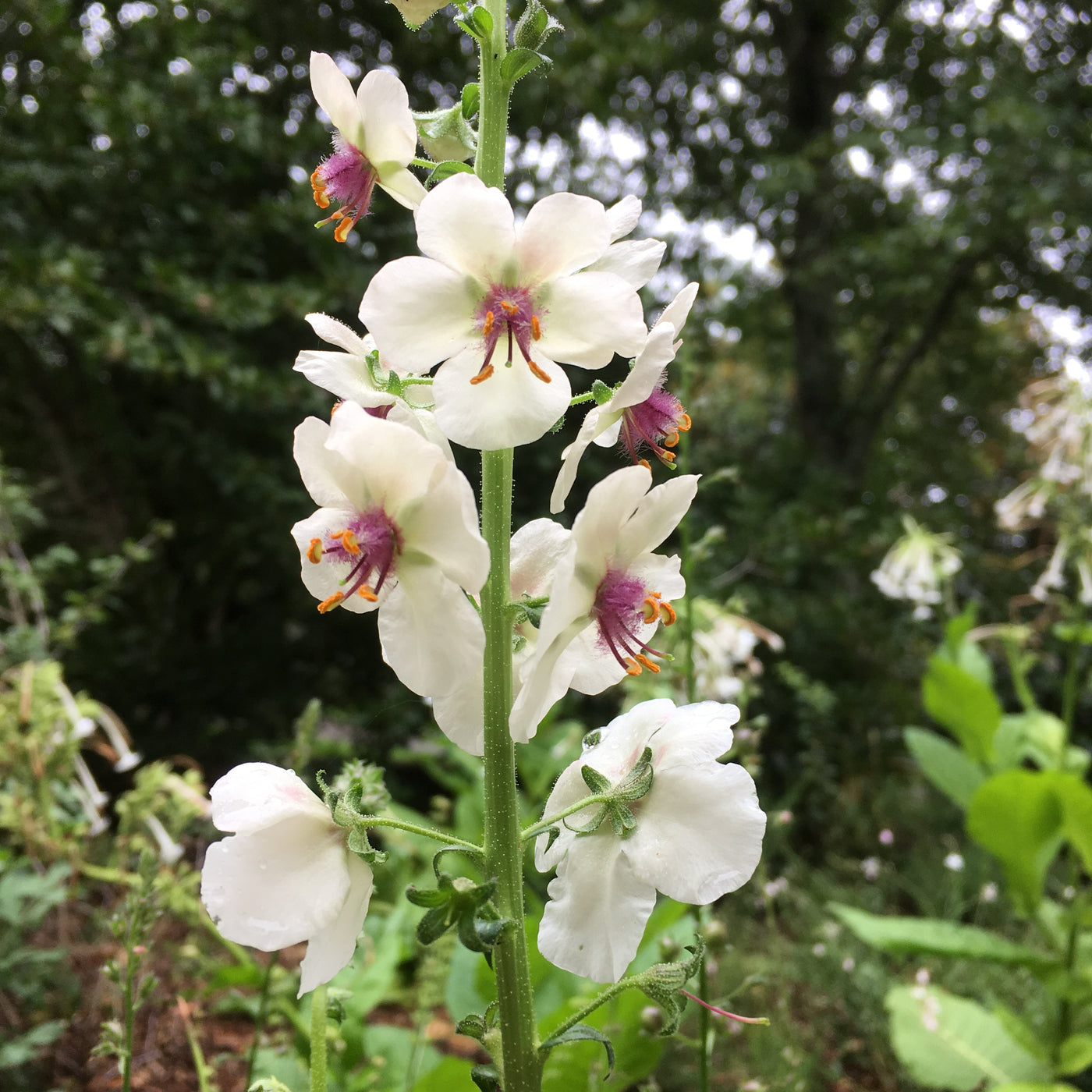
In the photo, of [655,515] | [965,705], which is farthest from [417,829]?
[965,705]

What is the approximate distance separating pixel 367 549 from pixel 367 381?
0.21m

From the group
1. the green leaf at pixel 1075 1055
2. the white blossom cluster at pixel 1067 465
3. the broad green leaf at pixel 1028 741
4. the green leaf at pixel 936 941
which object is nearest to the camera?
the green leaf at pixel 1075 1055

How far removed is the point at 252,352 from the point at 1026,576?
4436 mm

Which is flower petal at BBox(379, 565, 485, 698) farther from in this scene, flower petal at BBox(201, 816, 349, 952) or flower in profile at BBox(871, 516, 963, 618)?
flower in profile at BBox(871, 516, 963, 618)

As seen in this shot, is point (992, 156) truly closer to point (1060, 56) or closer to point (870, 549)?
point (1060, 56)

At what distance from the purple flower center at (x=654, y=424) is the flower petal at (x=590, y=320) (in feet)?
0.23

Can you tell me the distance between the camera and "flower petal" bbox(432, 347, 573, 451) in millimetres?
695

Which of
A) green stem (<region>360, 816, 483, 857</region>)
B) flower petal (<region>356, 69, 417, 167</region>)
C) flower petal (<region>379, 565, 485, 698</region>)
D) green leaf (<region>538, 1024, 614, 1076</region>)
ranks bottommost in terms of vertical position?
green leaf (<region>538, 1024, 614, 1076</region>)

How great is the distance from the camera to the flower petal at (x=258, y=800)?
2.27ft

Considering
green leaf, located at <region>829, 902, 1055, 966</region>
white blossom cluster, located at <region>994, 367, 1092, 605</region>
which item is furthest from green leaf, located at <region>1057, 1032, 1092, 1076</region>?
white blossom cluster, located at <region>994, 367, 1092, 605</region>

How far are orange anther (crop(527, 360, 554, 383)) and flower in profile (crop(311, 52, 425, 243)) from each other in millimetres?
273

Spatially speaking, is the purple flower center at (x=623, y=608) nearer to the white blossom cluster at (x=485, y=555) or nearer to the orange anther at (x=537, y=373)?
the white blossom cluster at (x=485, y=555)

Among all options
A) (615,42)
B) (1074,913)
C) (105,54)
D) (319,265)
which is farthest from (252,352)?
(1074,913)

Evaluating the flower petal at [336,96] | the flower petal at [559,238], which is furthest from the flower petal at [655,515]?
the flower petal at [336,96]
